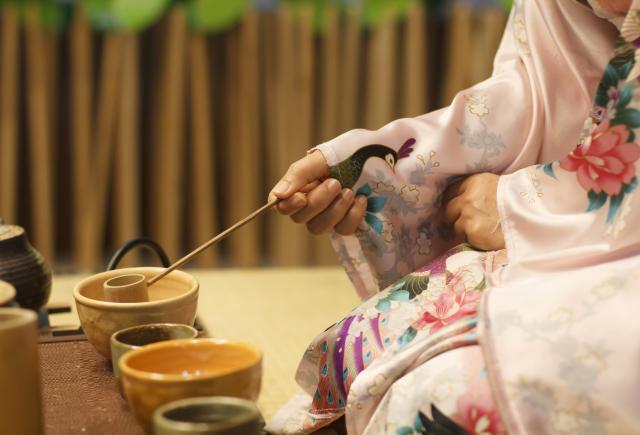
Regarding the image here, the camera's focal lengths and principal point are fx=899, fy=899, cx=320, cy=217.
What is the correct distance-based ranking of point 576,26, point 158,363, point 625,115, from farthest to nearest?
point 576,26
point 625,115
point 158,363

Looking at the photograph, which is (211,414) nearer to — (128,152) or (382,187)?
(382,187)

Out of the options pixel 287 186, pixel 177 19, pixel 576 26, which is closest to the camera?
pixel 287 186

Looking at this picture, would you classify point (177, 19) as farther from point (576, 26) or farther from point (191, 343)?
point (191, 343)

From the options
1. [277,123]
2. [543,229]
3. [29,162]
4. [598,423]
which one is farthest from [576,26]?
[29,162]

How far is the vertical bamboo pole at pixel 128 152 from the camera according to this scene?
280 cm

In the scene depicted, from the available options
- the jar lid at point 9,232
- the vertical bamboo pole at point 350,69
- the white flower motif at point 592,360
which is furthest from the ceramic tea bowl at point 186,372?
the vertical bamboo pole at point 350,69

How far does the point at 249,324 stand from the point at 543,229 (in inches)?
52.8

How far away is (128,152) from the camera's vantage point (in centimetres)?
285

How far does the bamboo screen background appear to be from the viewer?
111 inches

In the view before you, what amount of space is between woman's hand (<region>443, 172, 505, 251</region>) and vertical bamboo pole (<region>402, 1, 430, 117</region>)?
170 cm

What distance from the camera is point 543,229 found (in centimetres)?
107

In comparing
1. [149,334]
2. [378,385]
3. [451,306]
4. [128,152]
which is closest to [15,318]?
[149,334]

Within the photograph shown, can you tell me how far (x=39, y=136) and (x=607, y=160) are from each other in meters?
2.16

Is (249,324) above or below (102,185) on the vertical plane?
below
